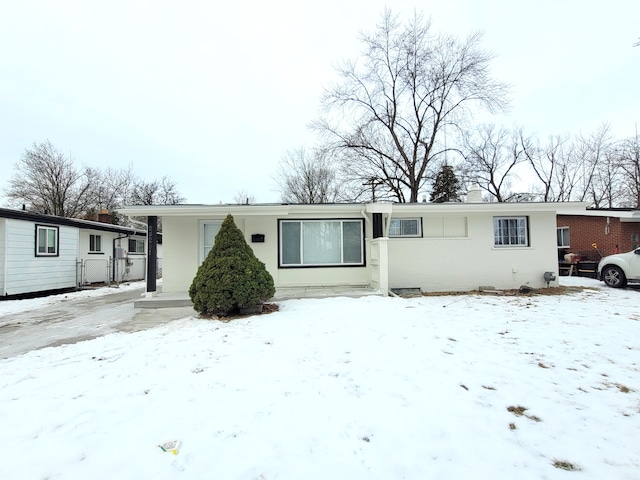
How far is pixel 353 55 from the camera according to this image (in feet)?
67.4

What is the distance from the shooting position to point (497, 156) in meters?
25.3

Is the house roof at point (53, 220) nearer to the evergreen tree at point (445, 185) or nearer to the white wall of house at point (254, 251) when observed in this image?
the white wall of house at point (254, 251)

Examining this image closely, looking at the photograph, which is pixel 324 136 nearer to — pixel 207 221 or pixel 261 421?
pixel 207 221

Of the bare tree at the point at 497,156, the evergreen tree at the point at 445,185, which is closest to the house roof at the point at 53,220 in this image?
the evergreen tree at the point at 445,185

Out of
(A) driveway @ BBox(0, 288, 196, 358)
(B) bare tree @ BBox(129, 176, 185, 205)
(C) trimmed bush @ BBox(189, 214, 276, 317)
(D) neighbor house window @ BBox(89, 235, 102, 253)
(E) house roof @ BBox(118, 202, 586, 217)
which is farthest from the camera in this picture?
(B) bare tree @ BBox(129, 176, 185, 205)

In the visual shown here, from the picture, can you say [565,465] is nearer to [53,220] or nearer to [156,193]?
[53,220]

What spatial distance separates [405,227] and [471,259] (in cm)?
213

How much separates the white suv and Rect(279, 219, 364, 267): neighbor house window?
7.68 m

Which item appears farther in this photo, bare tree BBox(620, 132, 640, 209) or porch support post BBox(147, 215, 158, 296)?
bare tree BBox(620, 132, 640, 209)

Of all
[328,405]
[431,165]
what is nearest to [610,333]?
[328,405]

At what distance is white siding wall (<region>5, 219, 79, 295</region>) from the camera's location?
373 inches

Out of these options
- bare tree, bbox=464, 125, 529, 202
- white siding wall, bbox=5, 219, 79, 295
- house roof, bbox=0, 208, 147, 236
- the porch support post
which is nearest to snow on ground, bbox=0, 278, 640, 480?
the porch support post

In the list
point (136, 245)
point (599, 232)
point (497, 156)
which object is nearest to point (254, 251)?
point (136, 245)

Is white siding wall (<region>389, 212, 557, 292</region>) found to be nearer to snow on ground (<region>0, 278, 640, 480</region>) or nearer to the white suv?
the white suv
